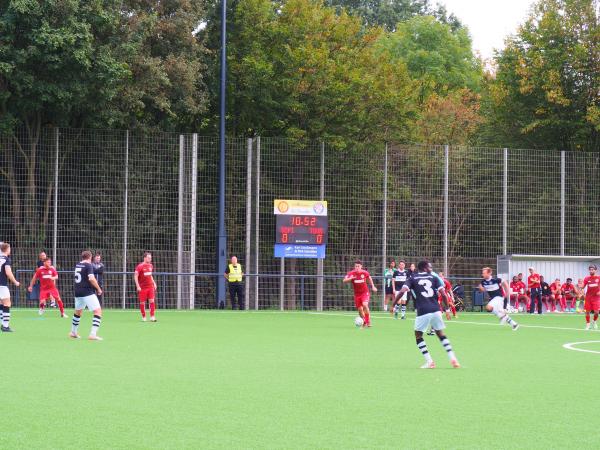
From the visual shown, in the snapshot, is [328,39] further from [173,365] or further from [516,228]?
[173,365]

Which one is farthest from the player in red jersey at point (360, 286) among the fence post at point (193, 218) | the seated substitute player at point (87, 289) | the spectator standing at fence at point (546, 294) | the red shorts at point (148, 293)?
the spectator standing at fence at point (546, 294)

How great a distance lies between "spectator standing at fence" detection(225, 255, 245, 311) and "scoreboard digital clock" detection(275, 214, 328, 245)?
2124 millimetres

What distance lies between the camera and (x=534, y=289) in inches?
1628

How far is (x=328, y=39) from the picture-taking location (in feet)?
163

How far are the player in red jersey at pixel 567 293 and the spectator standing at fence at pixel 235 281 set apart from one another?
514 inches

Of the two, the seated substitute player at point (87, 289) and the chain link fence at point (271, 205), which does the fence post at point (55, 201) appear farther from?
the seated substitute player at point (87, 289)

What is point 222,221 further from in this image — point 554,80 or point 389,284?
point 554,80

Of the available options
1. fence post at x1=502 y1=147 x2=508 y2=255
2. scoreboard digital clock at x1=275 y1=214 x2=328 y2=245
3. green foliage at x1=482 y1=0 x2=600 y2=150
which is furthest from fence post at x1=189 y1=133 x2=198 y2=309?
green foliage at x1=482 y1=0 x2=600 y2=150

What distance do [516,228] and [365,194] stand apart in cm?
666

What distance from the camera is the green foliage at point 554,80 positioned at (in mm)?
50594

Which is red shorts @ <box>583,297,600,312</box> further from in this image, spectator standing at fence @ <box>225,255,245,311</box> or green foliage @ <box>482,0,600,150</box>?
green foliage @ <box>482,0,600,150</box>

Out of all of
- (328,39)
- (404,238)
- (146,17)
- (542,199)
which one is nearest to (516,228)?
(542,199)

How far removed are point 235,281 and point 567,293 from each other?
13.8 meters

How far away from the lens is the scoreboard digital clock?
41.0m
